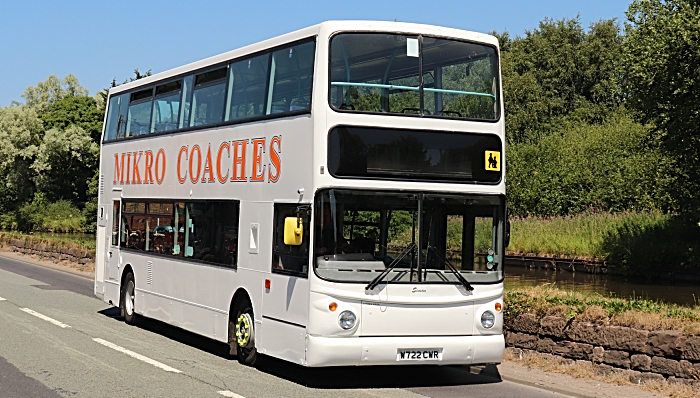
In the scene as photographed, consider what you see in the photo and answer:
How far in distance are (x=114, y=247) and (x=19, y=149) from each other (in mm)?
74269

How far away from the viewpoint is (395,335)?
11.3 metres

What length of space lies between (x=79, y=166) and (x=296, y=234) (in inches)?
3165

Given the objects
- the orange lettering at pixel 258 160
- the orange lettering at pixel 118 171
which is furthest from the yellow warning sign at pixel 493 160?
the orange lettering at pixel 118 171

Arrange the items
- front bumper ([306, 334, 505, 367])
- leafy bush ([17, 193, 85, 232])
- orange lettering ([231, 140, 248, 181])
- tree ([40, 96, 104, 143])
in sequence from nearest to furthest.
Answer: front bumper ([306, 334, 505, 367]) < orange lettering ([231, 140, 248, 181]) < leafy bush ([17, 193, 85, 232]) < tree ([40, 96, 104, 143])

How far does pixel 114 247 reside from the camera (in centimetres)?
1955

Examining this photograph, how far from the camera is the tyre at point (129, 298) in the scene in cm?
1840

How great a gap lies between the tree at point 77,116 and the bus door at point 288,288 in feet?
268

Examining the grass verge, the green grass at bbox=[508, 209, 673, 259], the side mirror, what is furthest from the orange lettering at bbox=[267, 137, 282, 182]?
the green grass at bbox=[508, 209, 673, 259]

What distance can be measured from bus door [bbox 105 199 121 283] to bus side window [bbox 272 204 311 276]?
25.3 ft

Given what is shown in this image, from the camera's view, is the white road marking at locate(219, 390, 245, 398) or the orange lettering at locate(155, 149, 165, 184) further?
the orange lettering at locate(155, 149, 165, 184)

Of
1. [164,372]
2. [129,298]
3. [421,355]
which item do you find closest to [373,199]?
[421,355]

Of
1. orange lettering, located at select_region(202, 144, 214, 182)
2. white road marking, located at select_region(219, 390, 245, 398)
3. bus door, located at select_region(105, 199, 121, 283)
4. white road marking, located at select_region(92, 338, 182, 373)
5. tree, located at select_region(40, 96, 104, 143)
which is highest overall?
tree, located at select_region(40, 96, 104, 143)

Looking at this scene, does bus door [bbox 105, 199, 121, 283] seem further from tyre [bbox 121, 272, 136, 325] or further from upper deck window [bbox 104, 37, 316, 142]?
upper deck window [bbox 104, 37, 316, 142]

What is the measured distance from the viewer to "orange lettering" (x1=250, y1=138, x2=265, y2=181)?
13047 millimetres
